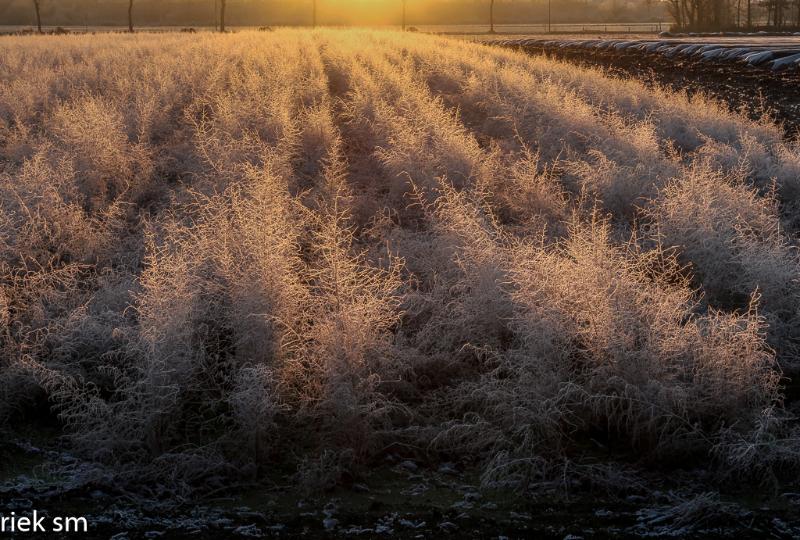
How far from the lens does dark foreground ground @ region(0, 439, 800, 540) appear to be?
4098mm

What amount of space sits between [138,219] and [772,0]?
69600 millimetres

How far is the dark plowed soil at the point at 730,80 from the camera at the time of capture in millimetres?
16422

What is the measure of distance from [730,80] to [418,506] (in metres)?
21.2

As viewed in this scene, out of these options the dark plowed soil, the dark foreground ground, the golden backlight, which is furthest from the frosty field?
the golden backlight

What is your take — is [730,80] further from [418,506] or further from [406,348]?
[418,506]

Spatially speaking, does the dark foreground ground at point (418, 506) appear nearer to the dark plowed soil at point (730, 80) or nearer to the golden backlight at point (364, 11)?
the dark plowed soil at point (730, 80)

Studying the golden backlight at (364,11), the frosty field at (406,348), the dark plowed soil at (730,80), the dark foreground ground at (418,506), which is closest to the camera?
the dark foreground ground at (418,506)

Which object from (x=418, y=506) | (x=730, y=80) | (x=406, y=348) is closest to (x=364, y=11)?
(x=730, y=80)

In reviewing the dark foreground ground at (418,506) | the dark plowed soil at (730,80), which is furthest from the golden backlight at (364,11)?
the dark foreground ground at (418,506)

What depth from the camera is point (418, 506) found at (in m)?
4.35

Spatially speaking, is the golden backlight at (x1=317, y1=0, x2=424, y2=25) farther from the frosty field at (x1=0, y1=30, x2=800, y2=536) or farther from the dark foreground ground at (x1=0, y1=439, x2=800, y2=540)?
the dark foreground ground at (x1=0, y1=439, x2=800, y2=540)

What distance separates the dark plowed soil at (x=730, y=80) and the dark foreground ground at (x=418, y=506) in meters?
10.5

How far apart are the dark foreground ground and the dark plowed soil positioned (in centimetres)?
1048

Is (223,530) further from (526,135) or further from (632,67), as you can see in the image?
(632,67)
